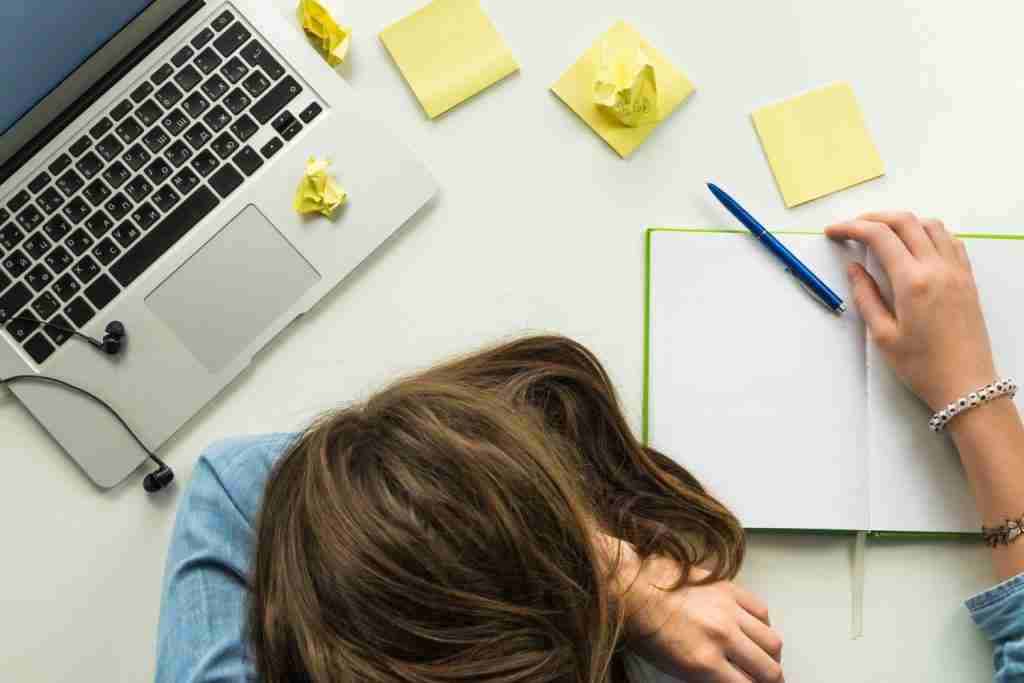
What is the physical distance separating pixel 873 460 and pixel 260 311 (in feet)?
1.59

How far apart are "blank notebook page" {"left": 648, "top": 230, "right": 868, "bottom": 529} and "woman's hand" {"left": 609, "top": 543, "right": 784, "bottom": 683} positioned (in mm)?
86

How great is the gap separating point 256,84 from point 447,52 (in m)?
0.15

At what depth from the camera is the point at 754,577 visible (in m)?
0.72

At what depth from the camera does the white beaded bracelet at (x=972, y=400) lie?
70cm

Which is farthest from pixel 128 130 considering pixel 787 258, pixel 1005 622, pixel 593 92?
pixel 1005 622

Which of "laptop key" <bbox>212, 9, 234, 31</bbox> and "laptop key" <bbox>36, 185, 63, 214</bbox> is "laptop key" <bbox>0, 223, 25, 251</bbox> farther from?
"laptop key" <bbox>212, 9, 234, 31</bbox>

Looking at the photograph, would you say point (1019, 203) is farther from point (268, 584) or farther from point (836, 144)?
point (268, 584)

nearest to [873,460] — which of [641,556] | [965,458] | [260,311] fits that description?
[965,458]

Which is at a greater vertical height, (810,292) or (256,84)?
(256,84)

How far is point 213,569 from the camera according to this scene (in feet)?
2.25

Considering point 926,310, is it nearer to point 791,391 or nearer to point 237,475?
point 791,391

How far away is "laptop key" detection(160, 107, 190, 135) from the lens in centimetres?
72

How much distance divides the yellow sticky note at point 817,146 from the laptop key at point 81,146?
0.51 metres

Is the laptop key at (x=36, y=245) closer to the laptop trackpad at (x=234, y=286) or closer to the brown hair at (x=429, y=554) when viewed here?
the laptop trackpad at (x=234, y=286)
